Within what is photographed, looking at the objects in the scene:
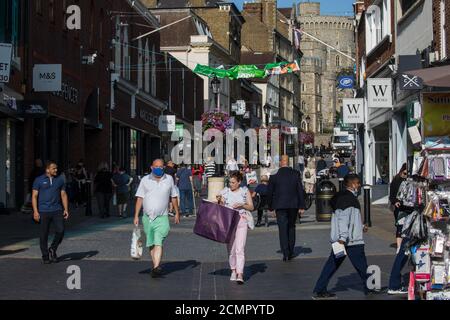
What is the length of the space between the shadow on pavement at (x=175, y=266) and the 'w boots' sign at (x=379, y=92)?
1233cm

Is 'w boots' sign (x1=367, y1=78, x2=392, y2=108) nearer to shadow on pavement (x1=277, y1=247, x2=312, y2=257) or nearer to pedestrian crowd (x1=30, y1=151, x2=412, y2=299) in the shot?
shadow on pavement (x1=277, y1=247, x2=312, y2=257)

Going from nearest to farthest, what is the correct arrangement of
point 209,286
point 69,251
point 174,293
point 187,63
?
point 174,293
point 209,286
point 69,251
point 187,63

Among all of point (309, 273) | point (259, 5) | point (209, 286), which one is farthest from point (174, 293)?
point (259, 5)

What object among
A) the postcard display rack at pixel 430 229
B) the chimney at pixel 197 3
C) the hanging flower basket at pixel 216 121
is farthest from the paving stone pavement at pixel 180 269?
the chimney at pixel 197 3

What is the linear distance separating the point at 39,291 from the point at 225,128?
46.4m

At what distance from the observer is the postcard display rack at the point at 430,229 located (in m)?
9.71

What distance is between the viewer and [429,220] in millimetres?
9961

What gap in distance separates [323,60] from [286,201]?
152105mm

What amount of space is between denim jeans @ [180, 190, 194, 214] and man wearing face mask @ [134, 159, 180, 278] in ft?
46.4

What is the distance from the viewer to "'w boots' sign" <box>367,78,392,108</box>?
85.1ft

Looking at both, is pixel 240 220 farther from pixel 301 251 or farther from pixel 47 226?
pixel 301 251

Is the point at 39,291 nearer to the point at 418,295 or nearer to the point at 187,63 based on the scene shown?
the point at 418,295

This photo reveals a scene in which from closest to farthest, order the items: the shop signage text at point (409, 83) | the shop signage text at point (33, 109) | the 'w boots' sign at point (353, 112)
Answer: the shop signage text at point (409, 83), the shop signage text at point (33, 109), the 'w boots' sign at point (353, 112)

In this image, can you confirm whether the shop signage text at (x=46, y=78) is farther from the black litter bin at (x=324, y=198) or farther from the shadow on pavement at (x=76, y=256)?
the shadow on pavement at (x=76, y=256)
